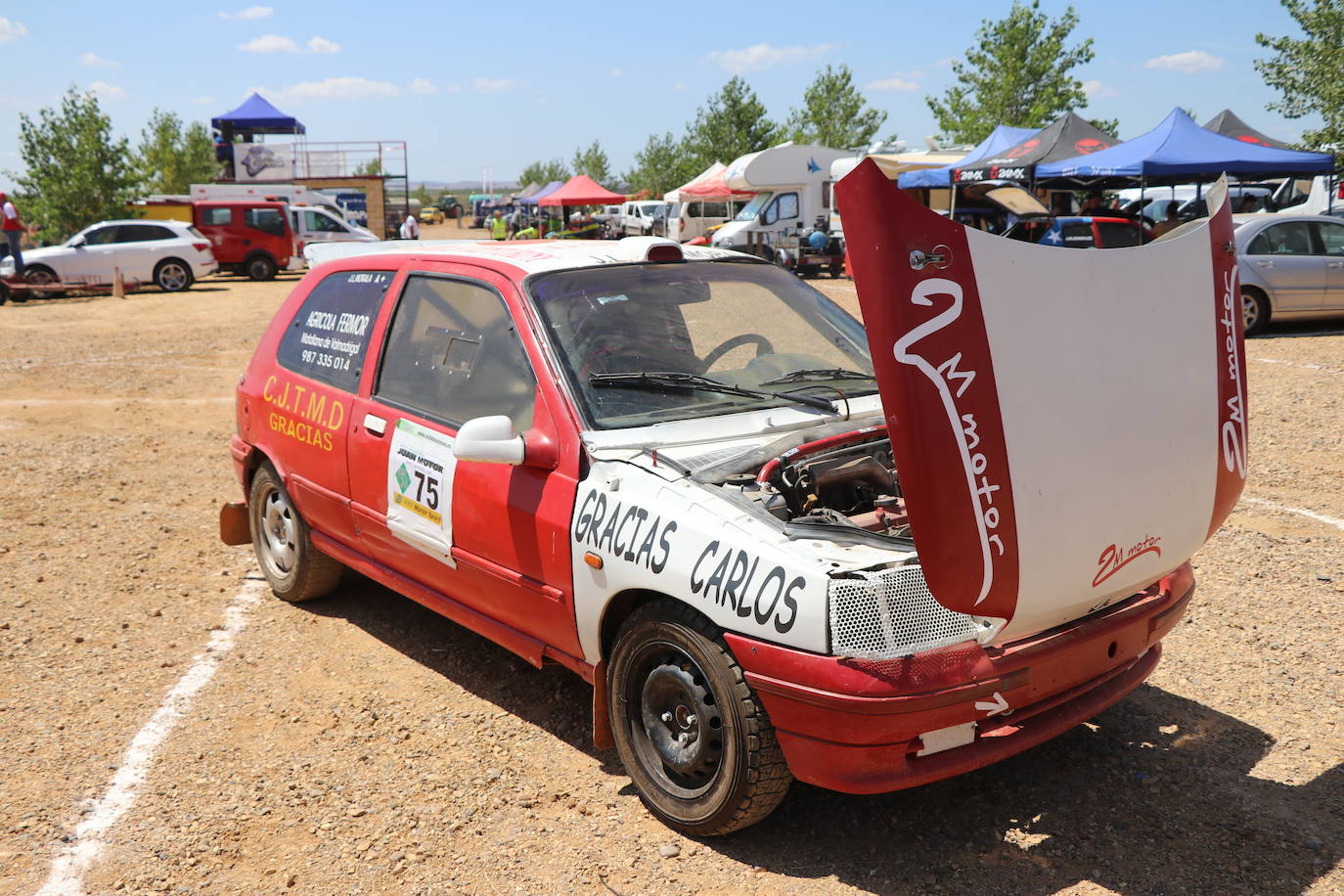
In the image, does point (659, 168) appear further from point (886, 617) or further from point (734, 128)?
point (886, 617)

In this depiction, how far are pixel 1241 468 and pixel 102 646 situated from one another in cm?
472

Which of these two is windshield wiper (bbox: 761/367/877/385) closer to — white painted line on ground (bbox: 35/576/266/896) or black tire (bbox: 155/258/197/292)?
white painted line on ground (bbox: 35/576/266/896)

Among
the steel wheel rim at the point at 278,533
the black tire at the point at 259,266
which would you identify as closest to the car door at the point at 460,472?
the steel wheel rim at the point at 278,533

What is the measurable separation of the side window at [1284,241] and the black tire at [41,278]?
20.9 m

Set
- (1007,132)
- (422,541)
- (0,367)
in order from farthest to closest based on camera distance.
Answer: (1007,132) → (0,367) → (422,541)

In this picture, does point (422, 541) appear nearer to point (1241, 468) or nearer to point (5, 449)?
point (1241, 468)

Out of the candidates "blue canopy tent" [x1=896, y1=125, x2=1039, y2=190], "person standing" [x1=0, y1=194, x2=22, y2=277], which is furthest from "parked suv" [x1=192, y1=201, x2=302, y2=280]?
"blue canopy tent" [x1=896, y1=125, x2=1039, y2=190]

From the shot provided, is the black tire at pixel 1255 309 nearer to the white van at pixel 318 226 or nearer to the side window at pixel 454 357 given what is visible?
the side window at pixel 454 357

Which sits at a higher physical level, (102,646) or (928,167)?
(928,167)

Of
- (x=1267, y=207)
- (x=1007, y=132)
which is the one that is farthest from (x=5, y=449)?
(x=1267, y=207)

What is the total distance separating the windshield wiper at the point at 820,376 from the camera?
4.05 meters

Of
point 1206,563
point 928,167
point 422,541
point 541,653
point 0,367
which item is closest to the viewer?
point 541,653

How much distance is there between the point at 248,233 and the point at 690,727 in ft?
81.7

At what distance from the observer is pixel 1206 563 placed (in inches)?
211
